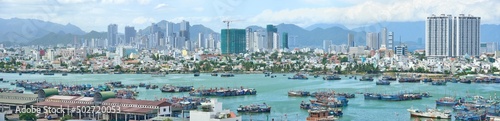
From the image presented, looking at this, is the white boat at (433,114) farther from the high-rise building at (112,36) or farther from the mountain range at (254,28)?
the high-rise building at (112,36)

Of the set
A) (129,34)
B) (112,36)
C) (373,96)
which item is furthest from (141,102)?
(129,34)

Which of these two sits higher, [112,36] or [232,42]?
[112,36]

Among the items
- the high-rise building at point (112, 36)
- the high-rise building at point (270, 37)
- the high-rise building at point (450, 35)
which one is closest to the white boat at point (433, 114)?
the high-rise building at point (450, 35)

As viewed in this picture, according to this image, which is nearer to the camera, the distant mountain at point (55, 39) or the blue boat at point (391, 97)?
the blue boat at point (391, 97)

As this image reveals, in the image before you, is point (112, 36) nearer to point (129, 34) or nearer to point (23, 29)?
point (129, 34)

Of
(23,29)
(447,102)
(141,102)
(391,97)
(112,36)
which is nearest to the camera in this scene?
(141,102)

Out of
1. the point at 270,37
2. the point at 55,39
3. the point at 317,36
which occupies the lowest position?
the point at 270,37

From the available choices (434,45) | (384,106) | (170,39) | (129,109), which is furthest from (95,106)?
(170,39)

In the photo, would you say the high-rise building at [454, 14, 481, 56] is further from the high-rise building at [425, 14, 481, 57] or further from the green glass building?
the green glass building
